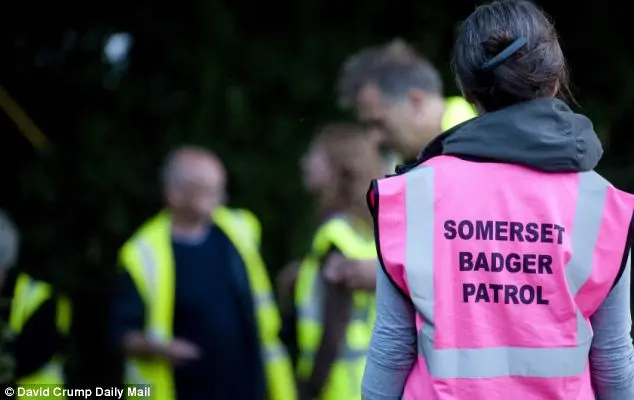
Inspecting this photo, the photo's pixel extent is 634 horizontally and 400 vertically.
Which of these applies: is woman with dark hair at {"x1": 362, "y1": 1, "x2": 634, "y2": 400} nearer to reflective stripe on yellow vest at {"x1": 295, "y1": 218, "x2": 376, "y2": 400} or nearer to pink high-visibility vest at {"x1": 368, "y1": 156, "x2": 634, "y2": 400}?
pink high-visibility vest at {"x1": 368, "y1": 156, "x2": 634, "y2": 400}

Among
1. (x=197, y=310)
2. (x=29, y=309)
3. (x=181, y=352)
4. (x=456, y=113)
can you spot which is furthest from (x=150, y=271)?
(x=456, y=113)

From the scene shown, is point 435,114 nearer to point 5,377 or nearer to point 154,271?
point 154,271

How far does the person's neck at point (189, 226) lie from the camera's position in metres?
4.49

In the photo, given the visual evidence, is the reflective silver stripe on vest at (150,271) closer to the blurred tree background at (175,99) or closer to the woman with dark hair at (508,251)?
the blurred tree background at (175,99)

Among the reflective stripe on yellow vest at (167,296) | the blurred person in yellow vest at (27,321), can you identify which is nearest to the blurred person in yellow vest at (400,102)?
the reflective stripe on yellow vest at (167,296)

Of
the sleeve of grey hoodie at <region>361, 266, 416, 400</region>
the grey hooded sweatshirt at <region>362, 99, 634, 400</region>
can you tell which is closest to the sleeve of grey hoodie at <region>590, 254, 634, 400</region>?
the grey hooded sweatshirt at <region>362, 99, 634, 400</region>

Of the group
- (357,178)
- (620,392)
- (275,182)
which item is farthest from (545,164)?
(275,182)

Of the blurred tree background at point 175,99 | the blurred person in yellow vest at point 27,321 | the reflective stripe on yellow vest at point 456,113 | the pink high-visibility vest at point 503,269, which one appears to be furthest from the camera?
the blurred tree background at point 175,99

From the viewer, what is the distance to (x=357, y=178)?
399 cm

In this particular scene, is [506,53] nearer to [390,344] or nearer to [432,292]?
[432,292]

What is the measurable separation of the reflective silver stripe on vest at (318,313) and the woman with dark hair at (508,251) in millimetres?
1756

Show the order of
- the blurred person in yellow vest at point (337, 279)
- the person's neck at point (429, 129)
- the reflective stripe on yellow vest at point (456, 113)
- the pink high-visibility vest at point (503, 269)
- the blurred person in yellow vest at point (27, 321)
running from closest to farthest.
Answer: the pink high-visibility vest at point (503, 269), the reflective stripe on yellow vest at point (456, 113), the person's neck at point (429, 129), the blurred person in yellow vest at point (337, 279), the blurred person in yellow vest at point (27, 321)

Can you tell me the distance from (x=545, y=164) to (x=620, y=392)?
42cm

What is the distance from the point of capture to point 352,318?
12.5 ft
